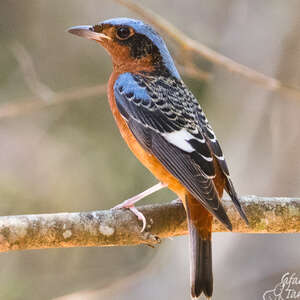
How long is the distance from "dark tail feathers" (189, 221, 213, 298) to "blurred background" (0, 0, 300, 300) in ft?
6.30

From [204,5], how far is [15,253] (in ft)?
14.0

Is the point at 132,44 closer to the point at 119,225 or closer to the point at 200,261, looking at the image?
A: the point at 119,225

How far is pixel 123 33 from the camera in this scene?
5.13m

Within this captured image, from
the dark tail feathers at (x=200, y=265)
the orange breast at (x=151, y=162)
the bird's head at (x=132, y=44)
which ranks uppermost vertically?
the bird's head at (x=132, y=44)

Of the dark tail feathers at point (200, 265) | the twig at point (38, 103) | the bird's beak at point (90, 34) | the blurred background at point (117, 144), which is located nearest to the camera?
the dark tail feathers at point (200, 265)

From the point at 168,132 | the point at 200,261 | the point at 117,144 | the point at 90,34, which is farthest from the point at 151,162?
the point at 117,144

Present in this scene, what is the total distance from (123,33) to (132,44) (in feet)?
0.38

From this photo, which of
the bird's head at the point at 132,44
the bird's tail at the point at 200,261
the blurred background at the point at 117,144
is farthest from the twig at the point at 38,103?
the bird's tail at the point at 200,261

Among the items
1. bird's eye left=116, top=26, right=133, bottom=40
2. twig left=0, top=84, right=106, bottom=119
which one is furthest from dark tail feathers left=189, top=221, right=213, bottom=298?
twig left=0, top=84, right=106, bottom=119

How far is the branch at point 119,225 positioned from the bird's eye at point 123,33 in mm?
1454

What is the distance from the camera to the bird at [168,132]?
4.18 meters

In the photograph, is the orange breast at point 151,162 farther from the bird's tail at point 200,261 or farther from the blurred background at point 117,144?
the blurred background at point 117,144

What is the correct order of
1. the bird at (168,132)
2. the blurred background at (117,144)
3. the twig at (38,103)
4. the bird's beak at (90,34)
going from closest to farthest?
the bird at (168,132) → the bird's beak at (90,34) → the blurred background at (117,144) → the twig at (38,103)

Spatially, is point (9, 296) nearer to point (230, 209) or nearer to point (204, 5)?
point (230, 209)
